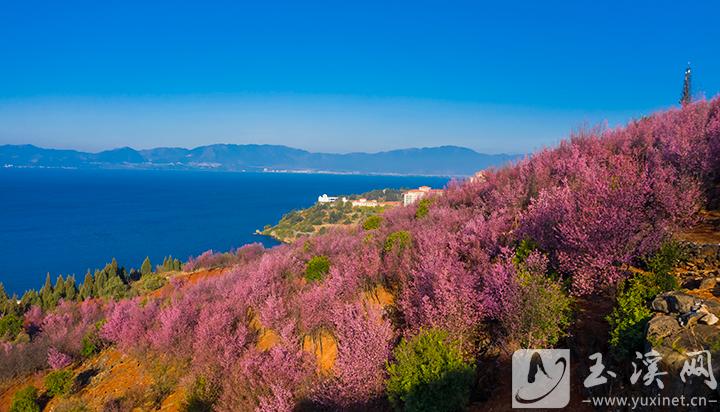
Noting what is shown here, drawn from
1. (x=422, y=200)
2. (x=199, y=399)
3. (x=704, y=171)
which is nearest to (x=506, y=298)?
(x=704, y=171)

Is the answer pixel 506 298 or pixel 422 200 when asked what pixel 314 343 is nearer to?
pixel 506 298

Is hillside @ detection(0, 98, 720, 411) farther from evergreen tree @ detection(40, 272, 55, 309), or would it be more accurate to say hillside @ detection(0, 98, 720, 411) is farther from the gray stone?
evergreen tree @ detection(40, 272, 55, 309)

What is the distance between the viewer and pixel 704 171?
851 centimetres

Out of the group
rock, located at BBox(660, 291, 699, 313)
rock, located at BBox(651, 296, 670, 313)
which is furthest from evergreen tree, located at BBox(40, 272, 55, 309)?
rock, located at BBox(660, 291, 699, 313)

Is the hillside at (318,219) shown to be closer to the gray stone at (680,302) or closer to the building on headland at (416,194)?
the building on headland at (416,194)

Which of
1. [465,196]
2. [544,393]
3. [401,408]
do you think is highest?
[465,196]

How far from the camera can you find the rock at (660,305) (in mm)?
5255

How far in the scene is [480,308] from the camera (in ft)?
22.8

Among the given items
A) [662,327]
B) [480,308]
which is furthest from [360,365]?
[662,327]

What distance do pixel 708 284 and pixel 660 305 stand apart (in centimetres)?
141

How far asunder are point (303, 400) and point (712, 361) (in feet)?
21.4

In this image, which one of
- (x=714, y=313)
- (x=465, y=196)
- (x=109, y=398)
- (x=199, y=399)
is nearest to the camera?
(x=714, y=313)

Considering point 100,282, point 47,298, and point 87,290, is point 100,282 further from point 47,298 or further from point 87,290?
point 47,298

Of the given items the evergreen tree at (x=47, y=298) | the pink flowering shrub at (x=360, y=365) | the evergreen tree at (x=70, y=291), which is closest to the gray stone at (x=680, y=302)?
the pink flowering shrub at (x=360, y=365)
